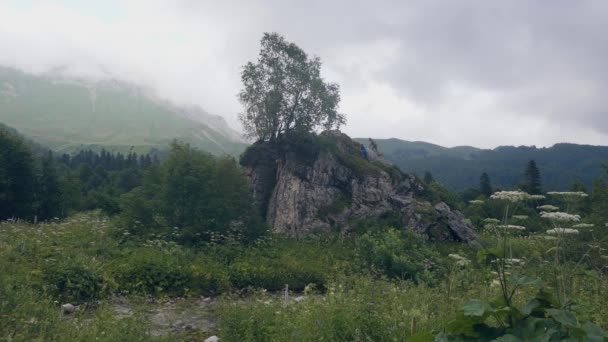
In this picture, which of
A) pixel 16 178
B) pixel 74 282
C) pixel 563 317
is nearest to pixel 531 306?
pixel 563 317

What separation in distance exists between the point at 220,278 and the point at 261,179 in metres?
12.4

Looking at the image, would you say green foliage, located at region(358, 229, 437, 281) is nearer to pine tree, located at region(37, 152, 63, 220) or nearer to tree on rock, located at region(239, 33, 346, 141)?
tree on rock, located at region(239, 33, 346, 141)

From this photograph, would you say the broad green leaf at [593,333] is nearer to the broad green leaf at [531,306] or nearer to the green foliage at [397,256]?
the broad green leaf at [531,306]

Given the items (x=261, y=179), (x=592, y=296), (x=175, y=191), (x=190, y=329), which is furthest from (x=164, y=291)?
(x=261, y=179)

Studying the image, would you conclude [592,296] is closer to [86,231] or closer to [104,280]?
[104,280]

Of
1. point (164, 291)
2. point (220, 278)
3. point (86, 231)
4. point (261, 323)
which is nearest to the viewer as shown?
point (261, 323)

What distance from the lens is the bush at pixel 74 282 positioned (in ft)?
32.4

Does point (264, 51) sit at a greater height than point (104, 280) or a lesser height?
greater

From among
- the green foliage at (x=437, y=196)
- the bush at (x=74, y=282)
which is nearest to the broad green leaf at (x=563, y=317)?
the bush at (x=74, y=282)

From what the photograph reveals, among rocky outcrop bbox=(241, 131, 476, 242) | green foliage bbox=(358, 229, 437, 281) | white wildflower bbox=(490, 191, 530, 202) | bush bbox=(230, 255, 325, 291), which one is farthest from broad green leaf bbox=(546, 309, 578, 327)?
rocky outcrop bbox=(241, 131, 476, 242)

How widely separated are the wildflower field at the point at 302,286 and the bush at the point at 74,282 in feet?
0.10

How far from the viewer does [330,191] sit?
73.8 ft

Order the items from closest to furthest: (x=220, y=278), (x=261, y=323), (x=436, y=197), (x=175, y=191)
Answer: (x=261, y=323) → (x=220, y=278) → (x=175, y=191) → (x=436, y=197)

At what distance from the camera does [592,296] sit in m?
7.49
